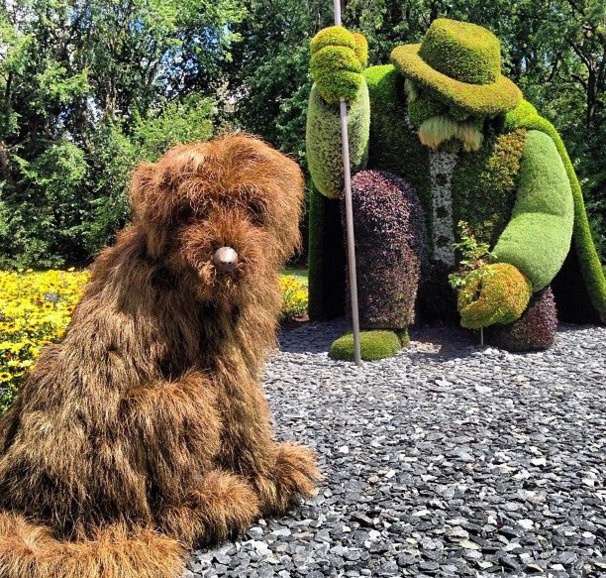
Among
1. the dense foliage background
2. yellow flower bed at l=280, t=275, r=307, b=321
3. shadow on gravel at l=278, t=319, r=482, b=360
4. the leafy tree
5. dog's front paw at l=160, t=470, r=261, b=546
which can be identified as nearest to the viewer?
dog's front paw at l=160, t=470, r=261, b=546

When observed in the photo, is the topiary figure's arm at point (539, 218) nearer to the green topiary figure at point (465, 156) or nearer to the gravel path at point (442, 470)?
the green topiary figure at point (465, 156)

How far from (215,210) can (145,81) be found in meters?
14.8

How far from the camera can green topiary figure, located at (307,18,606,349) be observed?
14.6 ft

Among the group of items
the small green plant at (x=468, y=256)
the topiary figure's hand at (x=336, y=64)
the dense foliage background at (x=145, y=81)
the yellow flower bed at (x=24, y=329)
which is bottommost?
the yellow flower bed at (x=24, y=329)

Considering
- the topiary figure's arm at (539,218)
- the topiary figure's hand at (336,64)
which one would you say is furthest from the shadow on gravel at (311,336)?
the topiary figure's hand at (336,64)

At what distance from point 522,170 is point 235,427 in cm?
375

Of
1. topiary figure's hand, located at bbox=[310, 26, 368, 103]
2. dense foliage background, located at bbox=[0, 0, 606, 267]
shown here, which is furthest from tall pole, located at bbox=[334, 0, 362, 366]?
dense foliage background, located at bbox=[0, 0, 606, 267]

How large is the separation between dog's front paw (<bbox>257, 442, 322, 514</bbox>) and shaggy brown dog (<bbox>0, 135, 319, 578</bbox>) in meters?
0.18

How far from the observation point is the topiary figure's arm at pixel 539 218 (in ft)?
14.9

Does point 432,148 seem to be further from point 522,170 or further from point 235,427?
point 235,427

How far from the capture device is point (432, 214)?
16.5 feet

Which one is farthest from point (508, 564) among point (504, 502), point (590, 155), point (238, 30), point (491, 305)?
point (238, 30)

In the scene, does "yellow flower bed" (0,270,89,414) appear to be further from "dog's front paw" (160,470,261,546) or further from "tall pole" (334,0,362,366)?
"tall pole" (334,0,362,366)

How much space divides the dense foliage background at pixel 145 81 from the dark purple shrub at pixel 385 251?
7.48 m
